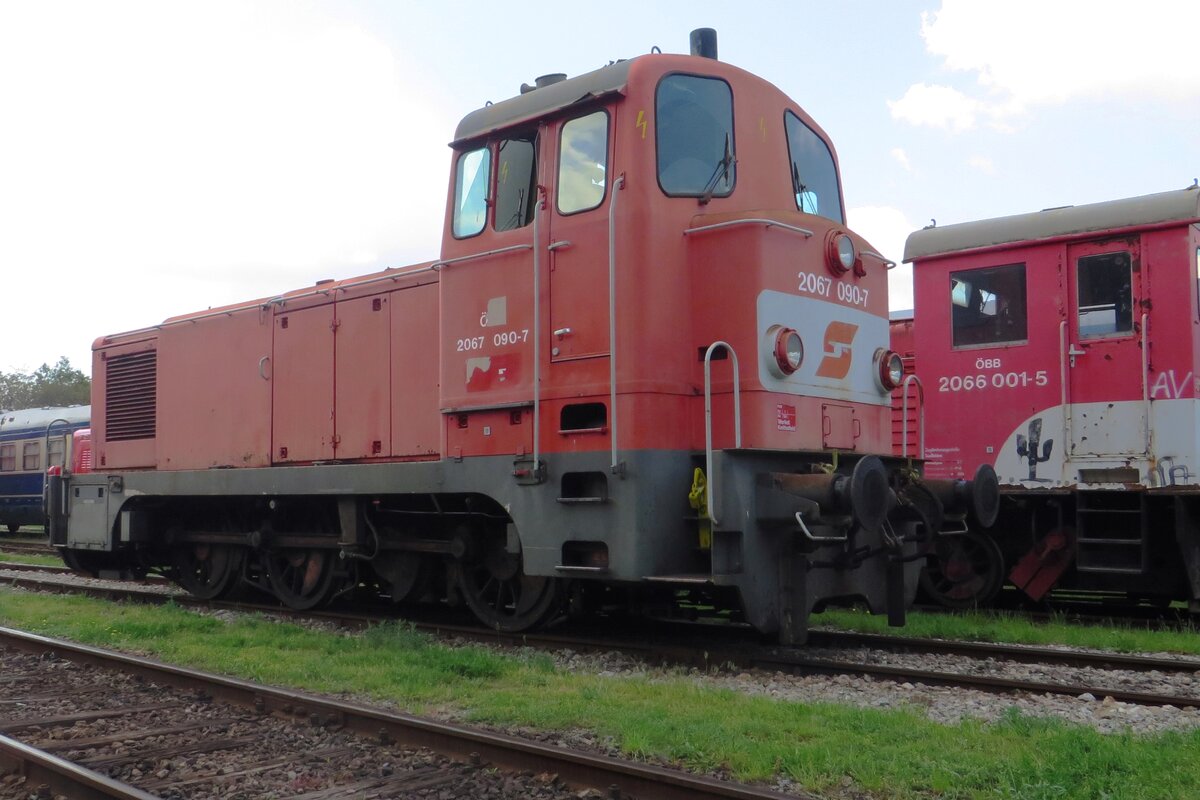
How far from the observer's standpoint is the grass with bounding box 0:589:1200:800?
4.32m

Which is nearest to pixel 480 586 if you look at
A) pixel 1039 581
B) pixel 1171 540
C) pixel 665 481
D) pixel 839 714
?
pixel 665 481

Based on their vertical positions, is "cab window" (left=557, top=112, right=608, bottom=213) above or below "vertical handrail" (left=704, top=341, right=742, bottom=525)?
above

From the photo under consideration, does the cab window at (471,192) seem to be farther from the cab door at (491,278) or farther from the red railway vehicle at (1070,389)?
the red railway vehicle at (1070,389)

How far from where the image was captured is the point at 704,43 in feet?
25.7

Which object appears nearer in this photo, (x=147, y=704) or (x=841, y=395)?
(x=147, y=704)

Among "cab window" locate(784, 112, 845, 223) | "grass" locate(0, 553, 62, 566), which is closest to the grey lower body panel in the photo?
"cab window" locate(784, 112, 845, 223)

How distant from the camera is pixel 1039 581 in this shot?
32.7 feet

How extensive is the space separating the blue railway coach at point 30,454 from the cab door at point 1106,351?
20.7m

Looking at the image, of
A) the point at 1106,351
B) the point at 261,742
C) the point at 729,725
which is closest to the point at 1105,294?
the point at 1106,351

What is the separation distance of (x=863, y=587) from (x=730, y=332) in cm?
207

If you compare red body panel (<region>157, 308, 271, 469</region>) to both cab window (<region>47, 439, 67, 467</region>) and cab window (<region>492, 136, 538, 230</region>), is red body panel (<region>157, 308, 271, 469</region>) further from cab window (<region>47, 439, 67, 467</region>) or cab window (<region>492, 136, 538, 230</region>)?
cab window (<region>47, 439, 67, 467</region>)

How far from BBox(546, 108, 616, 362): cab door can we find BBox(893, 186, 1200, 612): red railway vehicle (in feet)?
15.3

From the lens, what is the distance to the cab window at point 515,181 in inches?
305

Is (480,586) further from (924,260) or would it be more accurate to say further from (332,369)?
(924,260)
